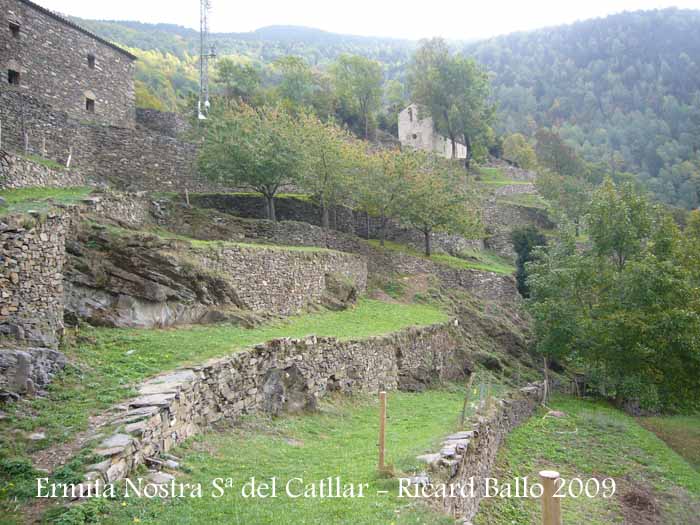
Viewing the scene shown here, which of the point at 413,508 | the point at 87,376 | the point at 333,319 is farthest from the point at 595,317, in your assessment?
the point at 87,376

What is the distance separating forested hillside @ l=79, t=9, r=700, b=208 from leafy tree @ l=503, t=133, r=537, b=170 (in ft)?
47.9

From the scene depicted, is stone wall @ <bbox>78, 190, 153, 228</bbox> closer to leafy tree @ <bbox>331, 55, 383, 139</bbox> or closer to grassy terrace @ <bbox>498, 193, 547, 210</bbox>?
grassy terrace @ <bbox>498, 193, 547, 210</bbox>

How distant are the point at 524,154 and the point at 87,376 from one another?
199 feet

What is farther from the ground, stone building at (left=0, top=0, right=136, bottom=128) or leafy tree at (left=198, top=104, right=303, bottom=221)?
stone building at (left=0, top=0, right=136, bottom=128)

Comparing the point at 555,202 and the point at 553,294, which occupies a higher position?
the point at 555,202

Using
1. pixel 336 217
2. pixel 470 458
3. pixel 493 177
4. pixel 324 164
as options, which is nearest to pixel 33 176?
pixel 470 458

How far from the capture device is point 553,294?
24219 millimetres

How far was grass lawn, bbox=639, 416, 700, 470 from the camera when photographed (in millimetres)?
17984

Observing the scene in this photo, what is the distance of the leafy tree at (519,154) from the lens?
62.3m

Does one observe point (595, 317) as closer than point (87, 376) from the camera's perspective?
No

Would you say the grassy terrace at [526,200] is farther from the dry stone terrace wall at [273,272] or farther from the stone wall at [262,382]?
the dry stone terrace wall at [273,272]

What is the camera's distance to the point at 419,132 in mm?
55375

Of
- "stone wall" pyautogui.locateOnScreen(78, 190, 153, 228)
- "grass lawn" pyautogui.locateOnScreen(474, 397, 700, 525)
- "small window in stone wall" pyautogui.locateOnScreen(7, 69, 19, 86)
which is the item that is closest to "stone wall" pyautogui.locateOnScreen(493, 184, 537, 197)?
"grass lawn" pyautogui.locateOnScreen(474, 397, 700, 525)

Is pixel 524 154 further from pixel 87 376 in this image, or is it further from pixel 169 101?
pixel 87 376
